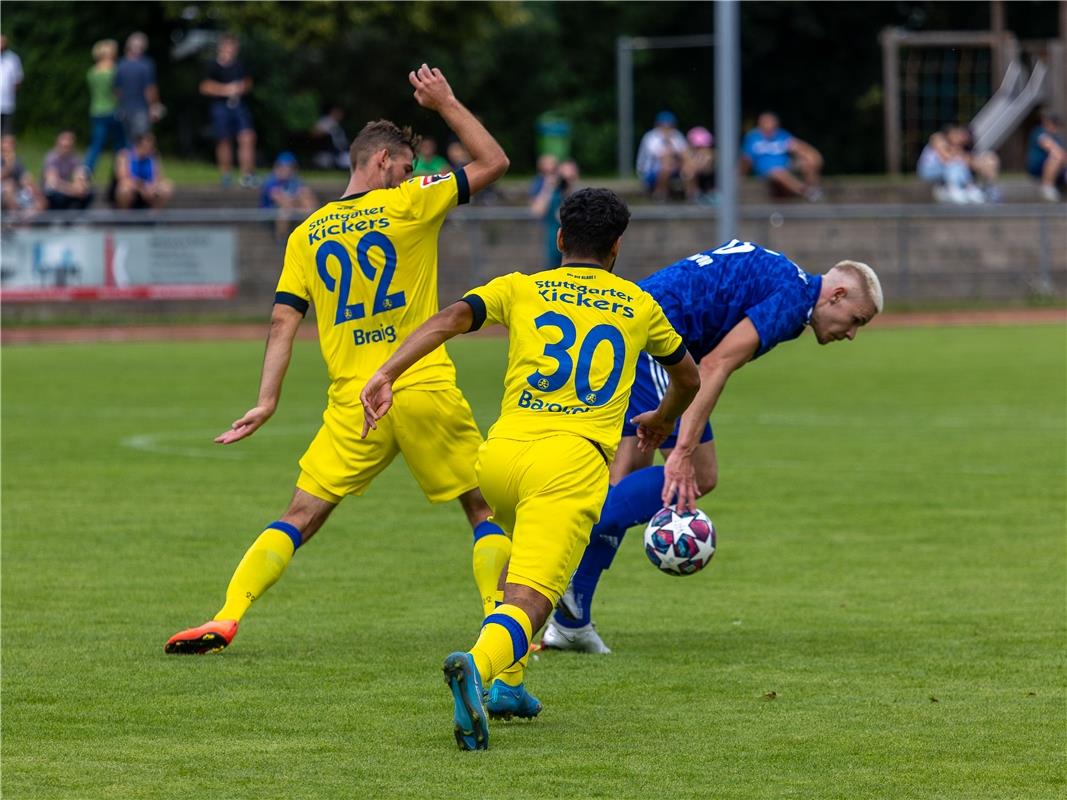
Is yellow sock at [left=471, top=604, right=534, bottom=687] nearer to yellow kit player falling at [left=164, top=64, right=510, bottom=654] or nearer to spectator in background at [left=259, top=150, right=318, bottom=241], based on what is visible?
yellow kit player falling at [left=164, top=64, right=510, bottom=654]

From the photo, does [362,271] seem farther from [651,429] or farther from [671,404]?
[671,404]

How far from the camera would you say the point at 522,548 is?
21.1 ft

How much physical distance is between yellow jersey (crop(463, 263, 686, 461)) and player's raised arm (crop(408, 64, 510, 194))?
47.1 inches

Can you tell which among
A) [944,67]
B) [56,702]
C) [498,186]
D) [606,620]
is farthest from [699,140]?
[56,702]

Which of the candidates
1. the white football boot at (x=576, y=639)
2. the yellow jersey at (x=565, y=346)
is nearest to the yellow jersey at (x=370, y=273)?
the white football boot at (x=576, y=639)

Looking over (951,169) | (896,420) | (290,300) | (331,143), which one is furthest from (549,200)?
(290,300)

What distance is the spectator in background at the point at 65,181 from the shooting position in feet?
92.4

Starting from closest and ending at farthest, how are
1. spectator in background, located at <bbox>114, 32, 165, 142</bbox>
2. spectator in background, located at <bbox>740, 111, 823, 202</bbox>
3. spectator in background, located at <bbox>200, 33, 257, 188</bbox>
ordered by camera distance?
spectator in background, located at <bbox>114, 32, 165, 142</bbox> → spectator in background, located at <bbox>200, 33, 257, 188</bbox> → spectator in background, located at <bbox>740, 111, 823, 202</bbox>

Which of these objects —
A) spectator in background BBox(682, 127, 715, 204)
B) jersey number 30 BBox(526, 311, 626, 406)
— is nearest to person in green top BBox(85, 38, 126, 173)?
spectator in background BBox(682, 127, 715, 204)

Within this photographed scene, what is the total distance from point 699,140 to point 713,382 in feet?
86.8

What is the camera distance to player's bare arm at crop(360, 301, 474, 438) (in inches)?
253

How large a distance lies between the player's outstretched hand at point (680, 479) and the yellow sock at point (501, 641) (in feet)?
3.46

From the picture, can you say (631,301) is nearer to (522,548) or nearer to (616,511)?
(522,548)

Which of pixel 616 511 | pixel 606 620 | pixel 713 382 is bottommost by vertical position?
pixel 606 620
